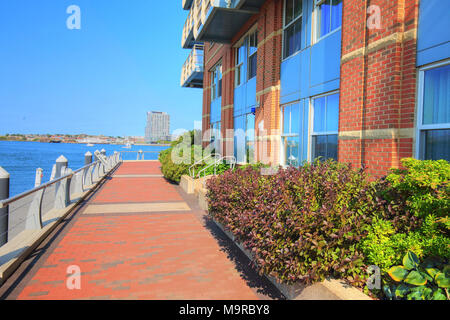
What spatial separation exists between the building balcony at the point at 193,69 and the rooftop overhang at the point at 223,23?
767 cm

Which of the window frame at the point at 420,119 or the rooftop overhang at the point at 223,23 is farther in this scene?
the rooftop overhang at the point at 223,23

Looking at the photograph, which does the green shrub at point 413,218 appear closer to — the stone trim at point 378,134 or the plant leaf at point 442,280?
the plant leaf at point 442,280

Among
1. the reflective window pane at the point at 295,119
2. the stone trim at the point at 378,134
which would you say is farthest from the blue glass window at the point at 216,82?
the stone trim at the point at 378,134

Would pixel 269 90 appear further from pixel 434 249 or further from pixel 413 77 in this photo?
pixel 434 249

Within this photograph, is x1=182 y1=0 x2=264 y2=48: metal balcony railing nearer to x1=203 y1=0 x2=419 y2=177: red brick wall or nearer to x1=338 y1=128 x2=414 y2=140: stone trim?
x1=203 y1=0 x2=419 y2=177: red brick wall

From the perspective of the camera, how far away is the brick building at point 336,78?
4910mm

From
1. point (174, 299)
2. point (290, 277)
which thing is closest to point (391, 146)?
point (290, 277)

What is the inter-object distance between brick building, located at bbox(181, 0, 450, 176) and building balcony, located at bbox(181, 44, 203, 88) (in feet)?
23.6

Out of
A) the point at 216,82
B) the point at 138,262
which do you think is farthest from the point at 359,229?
the point at 216,82

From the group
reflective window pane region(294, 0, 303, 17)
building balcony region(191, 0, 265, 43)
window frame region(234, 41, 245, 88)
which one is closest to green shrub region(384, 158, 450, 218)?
reflective window pane region(294, 0, 303, 17)

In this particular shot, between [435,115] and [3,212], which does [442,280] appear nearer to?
[435,115]

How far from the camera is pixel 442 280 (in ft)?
9.01

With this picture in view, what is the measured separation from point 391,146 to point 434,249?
2620 mm

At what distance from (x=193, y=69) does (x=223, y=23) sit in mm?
10021
